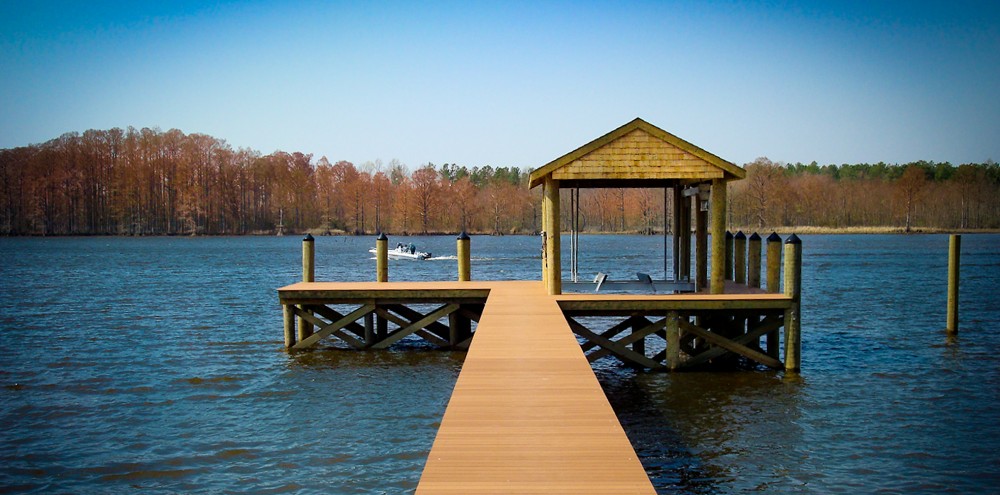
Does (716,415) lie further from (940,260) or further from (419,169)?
(419,169)

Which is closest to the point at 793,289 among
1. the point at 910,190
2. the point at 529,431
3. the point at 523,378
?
the point at 523,378

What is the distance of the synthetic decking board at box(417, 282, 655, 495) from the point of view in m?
6.39

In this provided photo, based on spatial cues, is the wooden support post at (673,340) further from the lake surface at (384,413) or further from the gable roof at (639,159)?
the gable roof at (639,159)

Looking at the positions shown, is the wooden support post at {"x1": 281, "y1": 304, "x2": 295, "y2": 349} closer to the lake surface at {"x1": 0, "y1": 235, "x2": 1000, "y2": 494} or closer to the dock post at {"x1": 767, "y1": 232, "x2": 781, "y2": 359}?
the lake surface at {"x1": 0, "y1": 235, "x2": 1000, "y2": 494}

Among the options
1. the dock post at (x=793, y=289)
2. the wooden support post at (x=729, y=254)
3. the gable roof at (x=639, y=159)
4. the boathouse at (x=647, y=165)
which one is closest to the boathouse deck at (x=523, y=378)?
the dock post at (x=793, y=289)

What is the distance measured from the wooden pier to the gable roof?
0.02 meters

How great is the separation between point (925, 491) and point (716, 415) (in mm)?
3751

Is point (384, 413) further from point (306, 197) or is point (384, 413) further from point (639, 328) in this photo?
point (306, 197)

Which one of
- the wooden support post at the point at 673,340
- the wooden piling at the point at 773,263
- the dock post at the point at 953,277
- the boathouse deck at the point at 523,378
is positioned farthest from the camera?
the dock post at the point at 953,277

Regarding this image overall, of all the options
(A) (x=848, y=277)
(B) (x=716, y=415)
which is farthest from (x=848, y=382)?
(A) (x=848, y=277)

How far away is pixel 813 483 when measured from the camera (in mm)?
10961

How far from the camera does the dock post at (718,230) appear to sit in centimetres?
1677

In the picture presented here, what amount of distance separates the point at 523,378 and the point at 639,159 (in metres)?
8.01

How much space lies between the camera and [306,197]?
149 meters
